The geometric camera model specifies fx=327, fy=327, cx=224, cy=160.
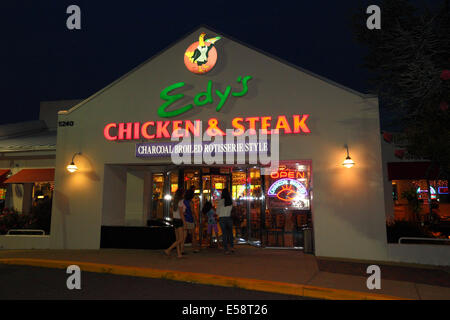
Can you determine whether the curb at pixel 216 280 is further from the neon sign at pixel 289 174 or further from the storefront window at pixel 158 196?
the neon sign at pixel 289 174

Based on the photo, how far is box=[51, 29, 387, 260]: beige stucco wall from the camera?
9.12 meters

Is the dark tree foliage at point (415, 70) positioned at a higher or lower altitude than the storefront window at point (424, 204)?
higher

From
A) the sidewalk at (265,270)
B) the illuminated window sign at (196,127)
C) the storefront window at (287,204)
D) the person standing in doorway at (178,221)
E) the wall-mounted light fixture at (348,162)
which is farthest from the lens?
the storefront window at (287,204)

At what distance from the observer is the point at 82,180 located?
11.0 m

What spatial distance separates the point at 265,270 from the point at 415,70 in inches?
235

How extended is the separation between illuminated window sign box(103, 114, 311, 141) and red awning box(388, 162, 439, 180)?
4.90 m

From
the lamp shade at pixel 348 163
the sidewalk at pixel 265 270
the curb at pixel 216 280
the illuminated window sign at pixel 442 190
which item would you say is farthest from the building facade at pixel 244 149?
the illuminated window sign at pixel 442 190

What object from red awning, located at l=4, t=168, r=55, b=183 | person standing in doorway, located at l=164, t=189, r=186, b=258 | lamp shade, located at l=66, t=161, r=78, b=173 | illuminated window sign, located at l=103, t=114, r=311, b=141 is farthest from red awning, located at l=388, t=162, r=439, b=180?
red awning, located at l=4, t=168, r=55, b=183

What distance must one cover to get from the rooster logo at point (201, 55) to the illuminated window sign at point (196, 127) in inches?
70.0

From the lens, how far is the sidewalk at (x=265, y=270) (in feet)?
19.0

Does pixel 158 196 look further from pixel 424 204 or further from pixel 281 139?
pixel 424 204

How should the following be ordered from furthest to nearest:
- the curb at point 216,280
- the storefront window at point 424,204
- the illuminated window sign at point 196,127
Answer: the storefront window at point 424,204 < the illuminated window sign at point 196,127 < the curb at point 216,280

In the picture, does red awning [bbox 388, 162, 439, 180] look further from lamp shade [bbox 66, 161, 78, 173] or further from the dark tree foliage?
lamp shade [bbox 66, 161, 78, 173]
